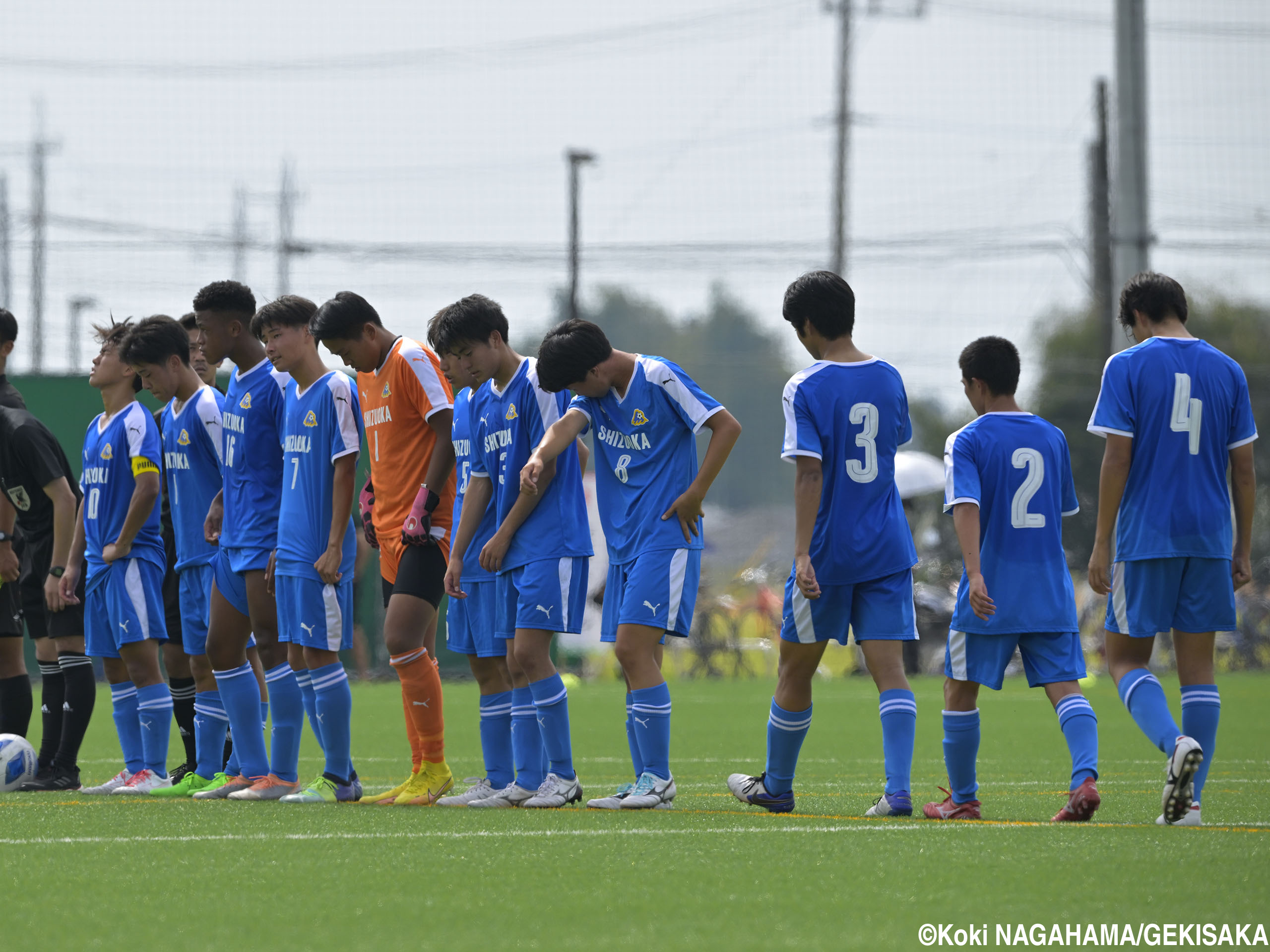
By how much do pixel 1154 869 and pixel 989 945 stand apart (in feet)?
3.45

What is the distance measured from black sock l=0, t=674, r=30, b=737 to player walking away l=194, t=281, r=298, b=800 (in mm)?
1515

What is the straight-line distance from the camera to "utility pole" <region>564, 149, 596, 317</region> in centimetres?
2870

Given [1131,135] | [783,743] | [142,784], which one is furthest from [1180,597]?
[1131,135]

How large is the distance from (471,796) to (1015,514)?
2612 millimetres

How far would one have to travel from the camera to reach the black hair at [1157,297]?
20.1ft

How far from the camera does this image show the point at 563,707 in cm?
649

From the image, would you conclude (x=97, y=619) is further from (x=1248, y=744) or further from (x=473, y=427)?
(x=1248, y=744)

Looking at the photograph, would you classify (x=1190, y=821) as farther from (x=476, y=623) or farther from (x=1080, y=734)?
(x=476, y=623)

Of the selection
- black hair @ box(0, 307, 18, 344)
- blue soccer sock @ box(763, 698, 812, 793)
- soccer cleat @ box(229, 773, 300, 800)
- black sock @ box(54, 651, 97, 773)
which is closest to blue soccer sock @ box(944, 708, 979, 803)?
blue soccer sock @ box(763, 698, 812, 793)

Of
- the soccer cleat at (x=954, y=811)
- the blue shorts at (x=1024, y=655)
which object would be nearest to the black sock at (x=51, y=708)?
the soccer cleat at (x=954, y=811)

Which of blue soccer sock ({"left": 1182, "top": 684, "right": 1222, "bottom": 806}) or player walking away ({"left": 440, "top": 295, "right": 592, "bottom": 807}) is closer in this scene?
blue soccer sock ({"left": 1182, "top": 684, "right": 1222, "bottom": 806})

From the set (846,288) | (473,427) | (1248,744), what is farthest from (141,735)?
(1248,744)

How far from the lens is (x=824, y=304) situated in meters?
6.15

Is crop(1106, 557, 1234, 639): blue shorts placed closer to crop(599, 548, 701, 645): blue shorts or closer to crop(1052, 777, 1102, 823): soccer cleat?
crop(1052, 777, 1102, 823): soccer cleat
